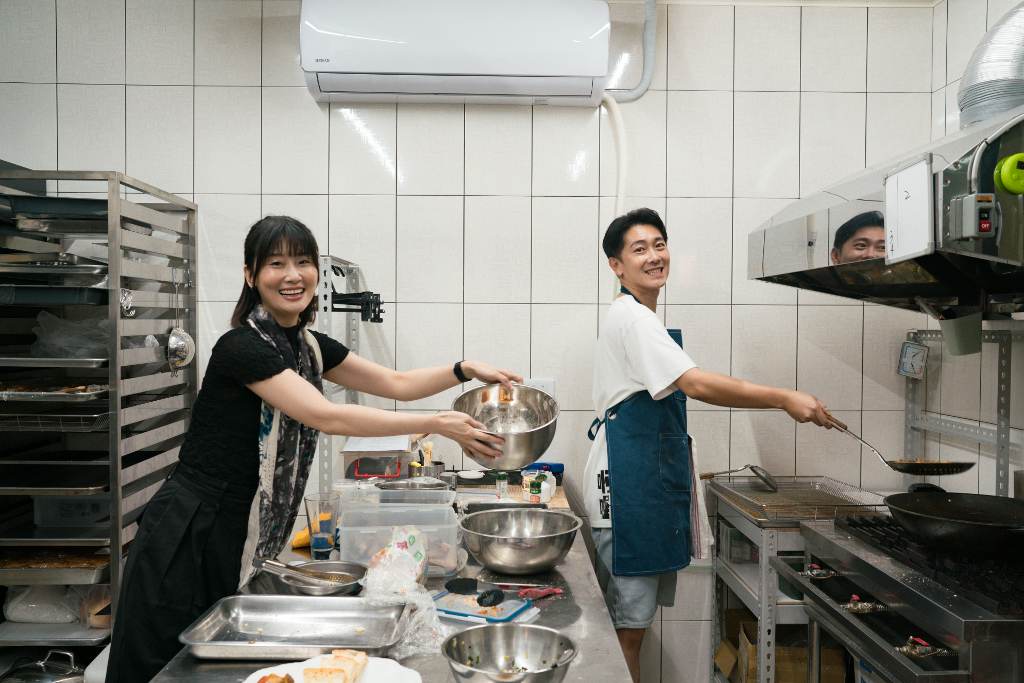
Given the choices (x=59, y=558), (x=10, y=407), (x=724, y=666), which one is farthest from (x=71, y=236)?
(x=724, y=666)

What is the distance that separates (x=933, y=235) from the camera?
4.33 ft

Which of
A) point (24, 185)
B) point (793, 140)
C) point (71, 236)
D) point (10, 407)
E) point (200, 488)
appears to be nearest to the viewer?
point (200, 488)

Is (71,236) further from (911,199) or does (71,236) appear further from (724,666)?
(724,666)

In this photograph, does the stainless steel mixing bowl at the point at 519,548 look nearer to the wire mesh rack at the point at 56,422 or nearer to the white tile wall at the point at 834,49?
the wire mesh rack at the point at 56,422

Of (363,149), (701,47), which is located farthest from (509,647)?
(701,47)

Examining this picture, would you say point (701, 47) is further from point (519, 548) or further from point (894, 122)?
point (519, 548)

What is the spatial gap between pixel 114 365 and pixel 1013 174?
7.53ft

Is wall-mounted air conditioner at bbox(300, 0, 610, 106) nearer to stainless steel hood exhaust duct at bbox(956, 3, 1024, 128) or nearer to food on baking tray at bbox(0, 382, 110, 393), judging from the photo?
stainless steel hood exhaust duct at bbox(956, 3, 1024, 128)

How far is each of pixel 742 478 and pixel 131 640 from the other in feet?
6.77

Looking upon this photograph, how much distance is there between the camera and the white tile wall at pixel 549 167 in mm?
2555

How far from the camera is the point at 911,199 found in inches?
54.5

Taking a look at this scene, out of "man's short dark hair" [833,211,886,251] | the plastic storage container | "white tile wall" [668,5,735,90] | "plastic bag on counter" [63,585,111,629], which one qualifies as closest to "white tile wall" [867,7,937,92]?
"white tile wall" [668,5,735,90]

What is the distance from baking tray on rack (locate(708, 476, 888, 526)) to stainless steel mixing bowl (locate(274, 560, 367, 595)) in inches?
50.2

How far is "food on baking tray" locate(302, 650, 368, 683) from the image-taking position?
1.02 metres
